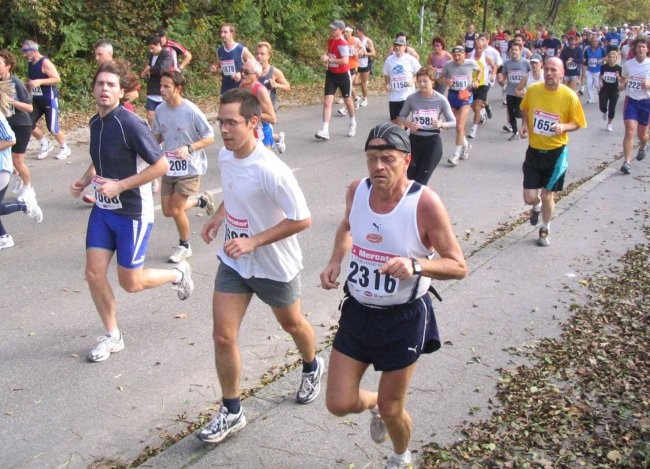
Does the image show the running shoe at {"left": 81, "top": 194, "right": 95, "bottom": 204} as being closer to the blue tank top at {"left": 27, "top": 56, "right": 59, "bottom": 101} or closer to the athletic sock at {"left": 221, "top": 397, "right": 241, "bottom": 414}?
the blue tank top at {"left": 27, "top": 56, "right": 59, "bottom": 101}

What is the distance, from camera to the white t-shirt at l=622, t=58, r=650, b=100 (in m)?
11.4

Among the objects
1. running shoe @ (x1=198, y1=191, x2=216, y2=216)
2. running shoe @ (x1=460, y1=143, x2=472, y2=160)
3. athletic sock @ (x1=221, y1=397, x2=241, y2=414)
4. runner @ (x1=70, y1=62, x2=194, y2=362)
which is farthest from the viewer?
running shoe @ (x1=460, y1=143, x2=472, y2=160)

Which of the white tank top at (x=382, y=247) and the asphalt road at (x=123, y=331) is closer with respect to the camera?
the white tank top at (x=382, y=247)

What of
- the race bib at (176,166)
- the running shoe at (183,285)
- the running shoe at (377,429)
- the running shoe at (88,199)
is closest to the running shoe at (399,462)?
the running shoe at (377,429)

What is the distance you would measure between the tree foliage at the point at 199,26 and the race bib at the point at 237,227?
12141 mm

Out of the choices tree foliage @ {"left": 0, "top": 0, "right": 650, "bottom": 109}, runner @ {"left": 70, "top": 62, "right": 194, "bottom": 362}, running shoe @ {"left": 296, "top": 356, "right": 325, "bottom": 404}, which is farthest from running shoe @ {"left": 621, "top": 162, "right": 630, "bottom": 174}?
tree foliage @ {"left": 0, "top": 0, "right": 650, "bottom": 109}

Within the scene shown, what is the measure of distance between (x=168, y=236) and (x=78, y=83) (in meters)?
9.06

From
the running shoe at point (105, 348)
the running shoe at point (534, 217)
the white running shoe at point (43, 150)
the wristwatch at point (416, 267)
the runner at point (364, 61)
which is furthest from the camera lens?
the runner at point (364, 61)

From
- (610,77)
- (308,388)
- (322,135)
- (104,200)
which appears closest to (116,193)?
(104,200)

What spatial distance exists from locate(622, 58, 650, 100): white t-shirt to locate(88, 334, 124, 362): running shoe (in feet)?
30.8

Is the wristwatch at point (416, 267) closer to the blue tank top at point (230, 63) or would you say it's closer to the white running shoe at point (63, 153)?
the blue tank top at point (230, 63)

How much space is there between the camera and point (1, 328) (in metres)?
5.61

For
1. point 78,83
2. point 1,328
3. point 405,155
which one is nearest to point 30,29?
point 78,83

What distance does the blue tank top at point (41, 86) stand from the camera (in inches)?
419
